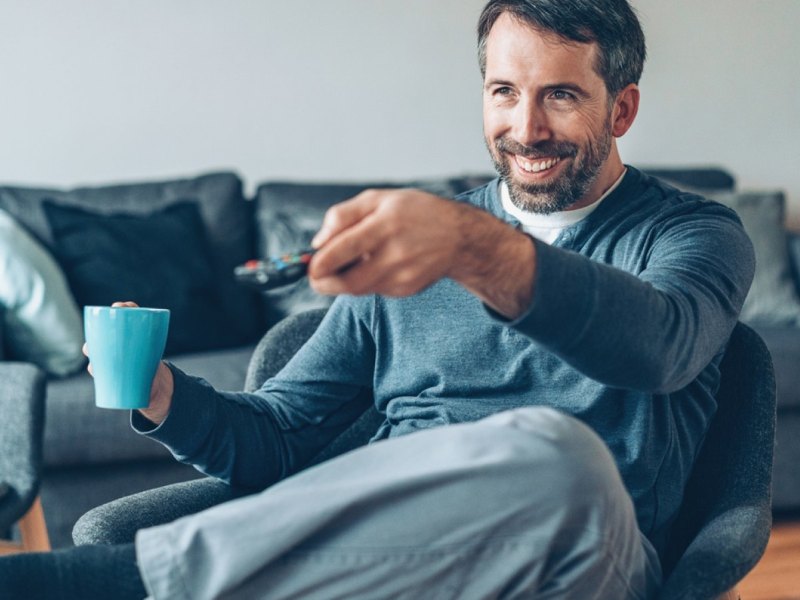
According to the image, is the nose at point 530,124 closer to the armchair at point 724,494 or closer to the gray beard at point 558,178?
the gray beard at point 558,178

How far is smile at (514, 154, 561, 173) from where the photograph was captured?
1.44 m

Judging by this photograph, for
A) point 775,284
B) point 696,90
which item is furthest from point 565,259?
point 696,90

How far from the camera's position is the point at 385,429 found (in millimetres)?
1471

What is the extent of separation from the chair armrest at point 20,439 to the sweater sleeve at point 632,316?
3.90ft

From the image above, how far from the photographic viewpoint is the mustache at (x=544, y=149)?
4.75 feet

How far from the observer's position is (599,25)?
1.42 metres

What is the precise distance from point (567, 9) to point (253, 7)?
2139 mm

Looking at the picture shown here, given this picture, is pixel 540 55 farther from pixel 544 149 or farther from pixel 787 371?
pixel 787 371

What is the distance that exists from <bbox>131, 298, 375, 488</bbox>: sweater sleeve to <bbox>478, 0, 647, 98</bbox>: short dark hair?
44cm

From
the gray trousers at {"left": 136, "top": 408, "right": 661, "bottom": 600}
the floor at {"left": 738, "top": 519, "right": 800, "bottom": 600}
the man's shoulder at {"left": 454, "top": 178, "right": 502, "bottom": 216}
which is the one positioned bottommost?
the floor at {"left": 738, "top": 519, "right": 800, "bottom": 600}

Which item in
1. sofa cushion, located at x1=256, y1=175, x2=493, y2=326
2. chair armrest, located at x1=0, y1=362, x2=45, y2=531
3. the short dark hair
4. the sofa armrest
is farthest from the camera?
sofa cushion, located at x1=256, y1=175, x2=493, y2=326

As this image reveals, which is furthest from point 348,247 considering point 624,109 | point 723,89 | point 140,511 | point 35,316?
point 723,89

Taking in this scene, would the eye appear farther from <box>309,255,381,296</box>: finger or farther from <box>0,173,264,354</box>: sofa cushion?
<box>0,173,264,354</box>: sofa cushion

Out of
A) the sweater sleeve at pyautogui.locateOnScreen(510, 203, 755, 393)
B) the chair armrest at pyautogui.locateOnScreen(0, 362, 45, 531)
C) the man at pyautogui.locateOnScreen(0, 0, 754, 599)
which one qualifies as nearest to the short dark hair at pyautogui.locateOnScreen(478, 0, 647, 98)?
the man at pyautogui.locateOnScreen(0, 0, 754, 599)
